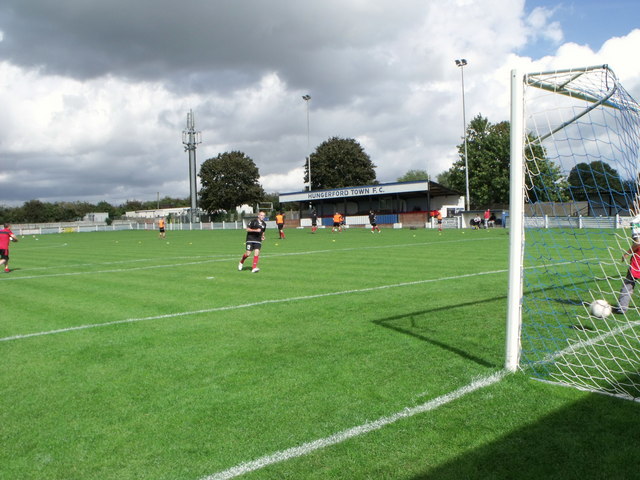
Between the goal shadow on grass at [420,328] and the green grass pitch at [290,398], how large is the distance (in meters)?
0.02

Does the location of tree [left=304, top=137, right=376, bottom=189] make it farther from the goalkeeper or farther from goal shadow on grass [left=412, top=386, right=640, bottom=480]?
goal shadow on grass [left=412, top=386, right=640, bottom=480]

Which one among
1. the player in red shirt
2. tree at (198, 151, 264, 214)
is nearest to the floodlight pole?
tree at (198, 151, 264, 214)

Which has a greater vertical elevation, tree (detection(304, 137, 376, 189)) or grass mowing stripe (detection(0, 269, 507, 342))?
tree (detection(304, 137, 376, 189))

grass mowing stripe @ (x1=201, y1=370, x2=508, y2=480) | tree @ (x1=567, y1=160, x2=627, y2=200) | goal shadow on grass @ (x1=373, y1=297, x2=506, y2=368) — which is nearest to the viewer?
grass mowing stripe @ (x1=201, y1=370, x2=508, y2=480)

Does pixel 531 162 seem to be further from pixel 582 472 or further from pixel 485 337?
pixel 582 472

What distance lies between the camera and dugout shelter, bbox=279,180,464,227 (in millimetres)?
51653

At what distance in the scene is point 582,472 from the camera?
10.4 ft

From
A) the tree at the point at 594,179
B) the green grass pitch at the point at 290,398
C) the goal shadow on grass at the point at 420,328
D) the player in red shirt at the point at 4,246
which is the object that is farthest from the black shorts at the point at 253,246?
the tree at the point at 594,179

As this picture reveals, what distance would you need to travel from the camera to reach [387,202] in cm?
5819

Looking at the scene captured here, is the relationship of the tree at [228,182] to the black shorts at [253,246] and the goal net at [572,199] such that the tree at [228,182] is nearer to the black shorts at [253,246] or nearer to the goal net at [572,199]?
the black shorts at [253,246]

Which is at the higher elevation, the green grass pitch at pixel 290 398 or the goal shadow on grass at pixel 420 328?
the goal shadow on grass at pixel 420 328

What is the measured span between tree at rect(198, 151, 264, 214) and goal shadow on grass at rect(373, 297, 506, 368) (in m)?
76.5

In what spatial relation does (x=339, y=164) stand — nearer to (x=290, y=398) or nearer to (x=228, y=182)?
(x=228, y=182)

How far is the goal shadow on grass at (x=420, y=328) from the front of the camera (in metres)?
5.54
